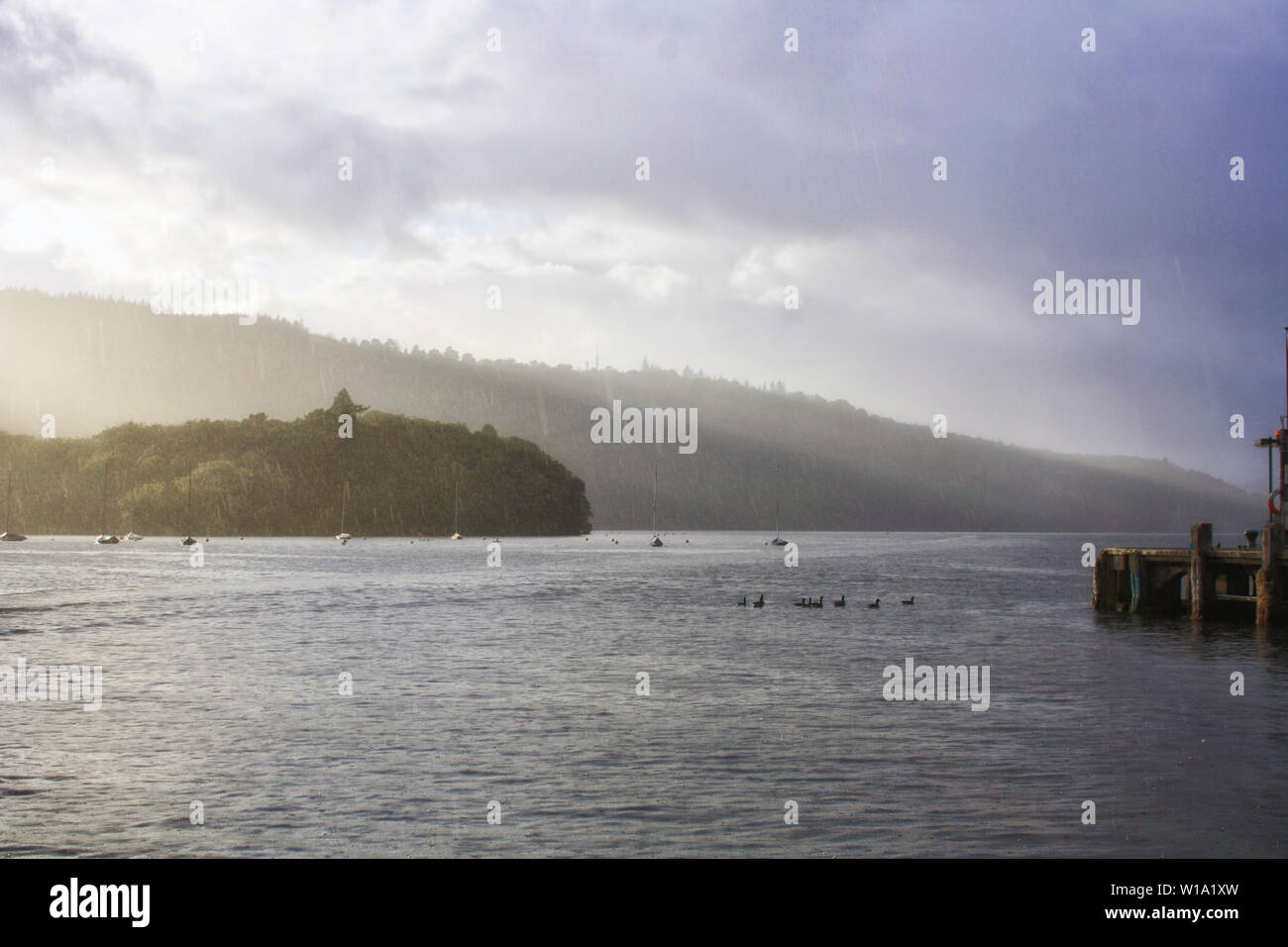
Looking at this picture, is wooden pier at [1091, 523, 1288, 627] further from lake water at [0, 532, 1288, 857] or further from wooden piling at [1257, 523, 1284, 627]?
lake water at [0, 532, 1288, 857]

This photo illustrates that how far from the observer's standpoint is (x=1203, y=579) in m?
59.5

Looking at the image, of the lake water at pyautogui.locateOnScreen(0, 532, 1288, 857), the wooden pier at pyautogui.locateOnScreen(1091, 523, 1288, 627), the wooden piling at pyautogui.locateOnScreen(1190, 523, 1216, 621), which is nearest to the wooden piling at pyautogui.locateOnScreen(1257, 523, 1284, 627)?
the wooden pier at pyautogui.locateOnScreen(1091, 523, 1288, 627)

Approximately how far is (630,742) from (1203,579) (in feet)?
154

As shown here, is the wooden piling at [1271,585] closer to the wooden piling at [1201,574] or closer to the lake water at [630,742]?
the lake water at [630,742]

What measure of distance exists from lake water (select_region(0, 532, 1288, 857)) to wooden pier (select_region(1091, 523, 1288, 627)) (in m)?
2.16

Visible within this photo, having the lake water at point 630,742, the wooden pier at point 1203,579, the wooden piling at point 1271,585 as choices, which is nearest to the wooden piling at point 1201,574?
the wooden pier at point 1203,579

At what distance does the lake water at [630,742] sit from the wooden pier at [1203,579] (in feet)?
7.10

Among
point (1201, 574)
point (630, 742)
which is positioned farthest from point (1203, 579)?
point (630, 742)

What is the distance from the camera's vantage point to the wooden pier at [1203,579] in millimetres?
54875
